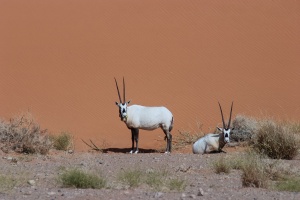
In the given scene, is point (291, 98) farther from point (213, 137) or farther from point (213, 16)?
point (213, 137)

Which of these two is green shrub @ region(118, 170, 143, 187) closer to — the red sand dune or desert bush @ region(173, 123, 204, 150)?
desert bush @ region(173, 123, 204, 150)

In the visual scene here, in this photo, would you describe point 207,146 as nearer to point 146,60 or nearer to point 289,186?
point 289,186

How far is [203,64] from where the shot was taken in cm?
2694

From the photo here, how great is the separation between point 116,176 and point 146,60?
15933mm

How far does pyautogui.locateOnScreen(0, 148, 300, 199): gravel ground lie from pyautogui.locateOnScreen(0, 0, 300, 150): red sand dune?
5.39 meters

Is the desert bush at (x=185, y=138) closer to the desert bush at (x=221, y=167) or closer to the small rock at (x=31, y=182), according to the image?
the desert bush at (x=221, y=167)

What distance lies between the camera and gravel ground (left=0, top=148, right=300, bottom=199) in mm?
9125

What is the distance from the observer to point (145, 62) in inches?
1065

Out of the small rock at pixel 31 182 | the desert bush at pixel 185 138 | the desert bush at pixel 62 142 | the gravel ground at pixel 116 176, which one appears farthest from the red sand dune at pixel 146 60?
the small rock at pixel 31 182

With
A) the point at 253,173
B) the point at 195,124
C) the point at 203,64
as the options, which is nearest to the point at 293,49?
the point at 203,64

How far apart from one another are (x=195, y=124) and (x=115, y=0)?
10.3 metres

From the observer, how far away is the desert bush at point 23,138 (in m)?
15.8

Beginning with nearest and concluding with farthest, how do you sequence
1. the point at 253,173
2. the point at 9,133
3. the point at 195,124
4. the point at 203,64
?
the point at 253,173 → the point at 9,133 → the point at 195,124 → the point at 203,64

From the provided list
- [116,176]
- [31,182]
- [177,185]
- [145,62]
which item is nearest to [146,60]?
[145,62]
